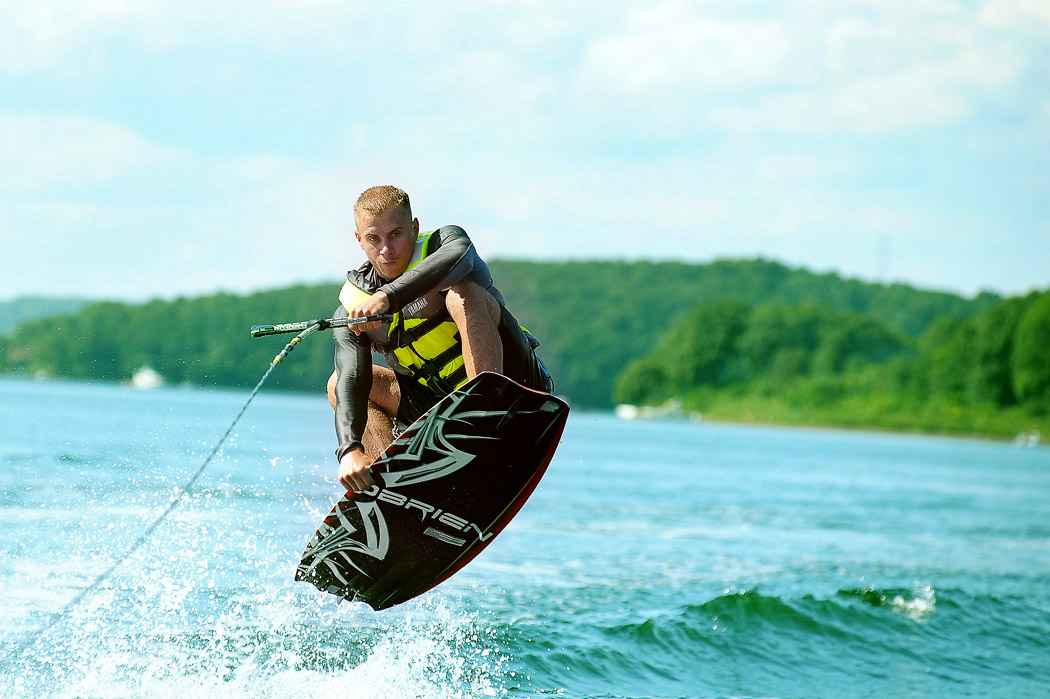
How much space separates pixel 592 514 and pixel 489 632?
993 centimetres

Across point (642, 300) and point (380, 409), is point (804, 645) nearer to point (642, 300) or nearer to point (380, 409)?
point (380, 409)

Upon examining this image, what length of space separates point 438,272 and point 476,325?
41 cm

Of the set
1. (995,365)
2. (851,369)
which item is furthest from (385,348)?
(851,369)

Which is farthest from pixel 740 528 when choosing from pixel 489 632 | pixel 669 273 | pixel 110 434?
pixel 669 273

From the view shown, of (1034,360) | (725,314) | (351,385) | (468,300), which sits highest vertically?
(725,314)

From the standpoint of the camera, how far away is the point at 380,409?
6484 millimetres

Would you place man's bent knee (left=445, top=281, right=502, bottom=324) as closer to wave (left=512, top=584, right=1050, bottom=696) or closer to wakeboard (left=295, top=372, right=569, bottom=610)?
wakeboard (left=295, top=372, right=569, bottom=610)

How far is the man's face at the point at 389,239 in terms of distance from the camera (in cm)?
567

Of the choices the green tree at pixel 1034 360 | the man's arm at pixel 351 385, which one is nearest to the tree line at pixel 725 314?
the green tree at pixel 1034 360

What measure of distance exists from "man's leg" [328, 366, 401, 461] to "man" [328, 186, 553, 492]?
0.02m

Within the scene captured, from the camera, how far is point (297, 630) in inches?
349

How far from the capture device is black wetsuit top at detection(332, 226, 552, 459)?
5523 mm

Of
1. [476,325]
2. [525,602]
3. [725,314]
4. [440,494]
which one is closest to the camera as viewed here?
[476,325]

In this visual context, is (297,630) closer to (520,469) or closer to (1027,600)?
(520,469)
